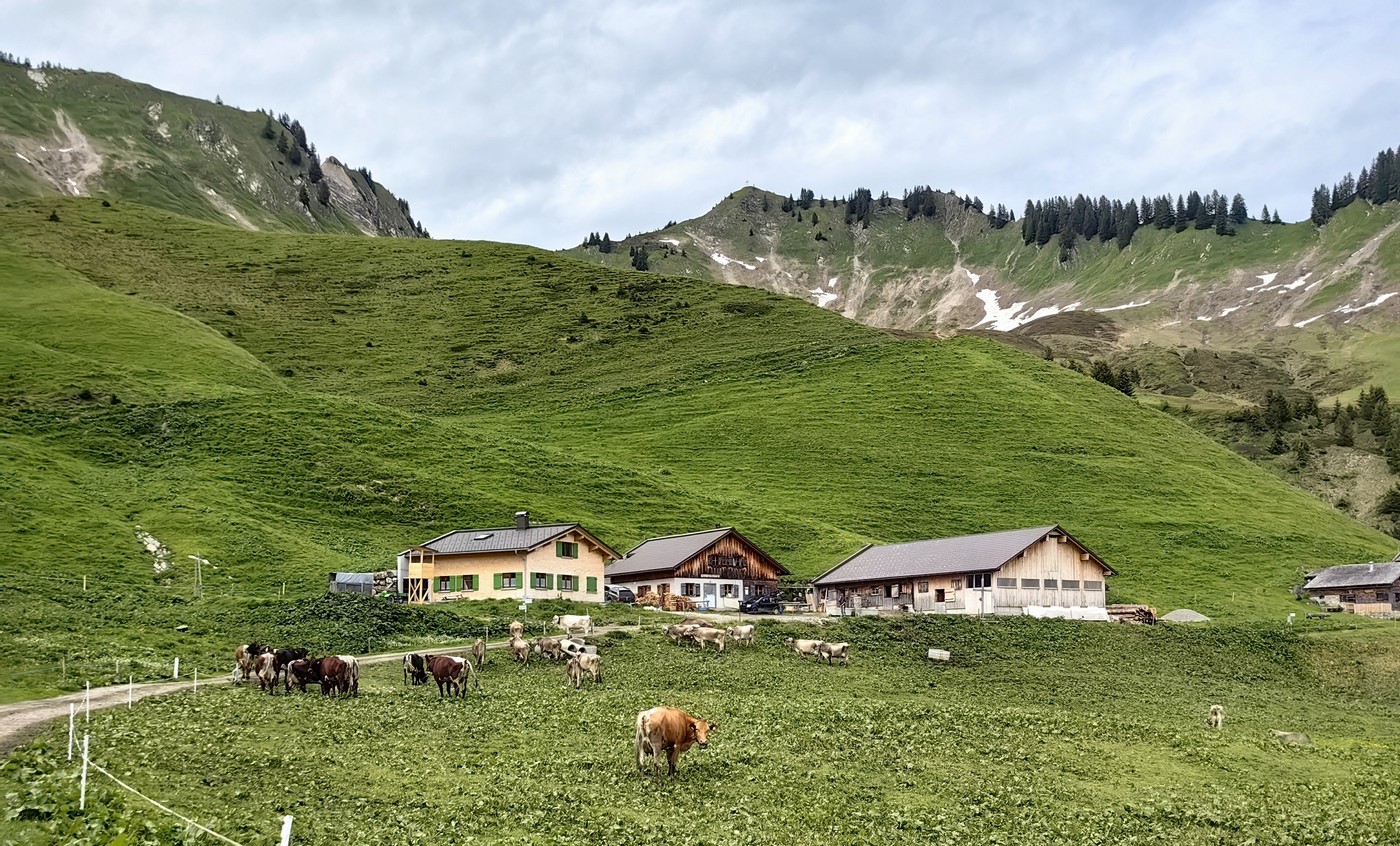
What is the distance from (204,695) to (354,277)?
531ft

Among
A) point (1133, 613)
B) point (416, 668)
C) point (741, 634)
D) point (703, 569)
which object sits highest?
point (703, 569)

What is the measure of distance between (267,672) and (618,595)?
145 ft

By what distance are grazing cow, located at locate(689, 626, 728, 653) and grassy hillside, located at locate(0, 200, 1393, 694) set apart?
71.5 feet

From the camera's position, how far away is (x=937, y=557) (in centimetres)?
7750

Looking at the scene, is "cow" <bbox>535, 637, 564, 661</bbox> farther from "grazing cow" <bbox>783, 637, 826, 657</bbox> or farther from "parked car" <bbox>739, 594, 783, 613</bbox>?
"parked car" <bbox>739, 594, 783, 613</bbox>

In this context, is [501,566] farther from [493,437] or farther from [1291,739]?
[493,437]

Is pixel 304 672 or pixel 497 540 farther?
pixel 497 540

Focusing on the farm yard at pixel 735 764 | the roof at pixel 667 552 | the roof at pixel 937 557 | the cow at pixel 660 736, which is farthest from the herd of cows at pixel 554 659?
the roof at pixel 937 557

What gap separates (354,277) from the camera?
188 meters

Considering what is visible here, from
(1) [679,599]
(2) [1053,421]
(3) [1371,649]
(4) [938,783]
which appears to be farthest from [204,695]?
(2) [1053,421]

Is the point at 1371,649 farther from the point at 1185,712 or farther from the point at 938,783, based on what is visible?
the point at 938,783

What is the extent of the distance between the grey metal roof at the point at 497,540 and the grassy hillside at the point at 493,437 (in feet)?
23.3

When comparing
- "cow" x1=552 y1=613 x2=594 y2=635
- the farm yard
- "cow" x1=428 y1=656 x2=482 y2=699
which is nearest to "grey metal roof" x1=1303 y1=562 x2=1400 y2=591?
the farm yard

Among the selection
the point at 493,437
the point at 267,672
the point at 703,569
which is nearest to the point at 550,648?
the point at 267,672
